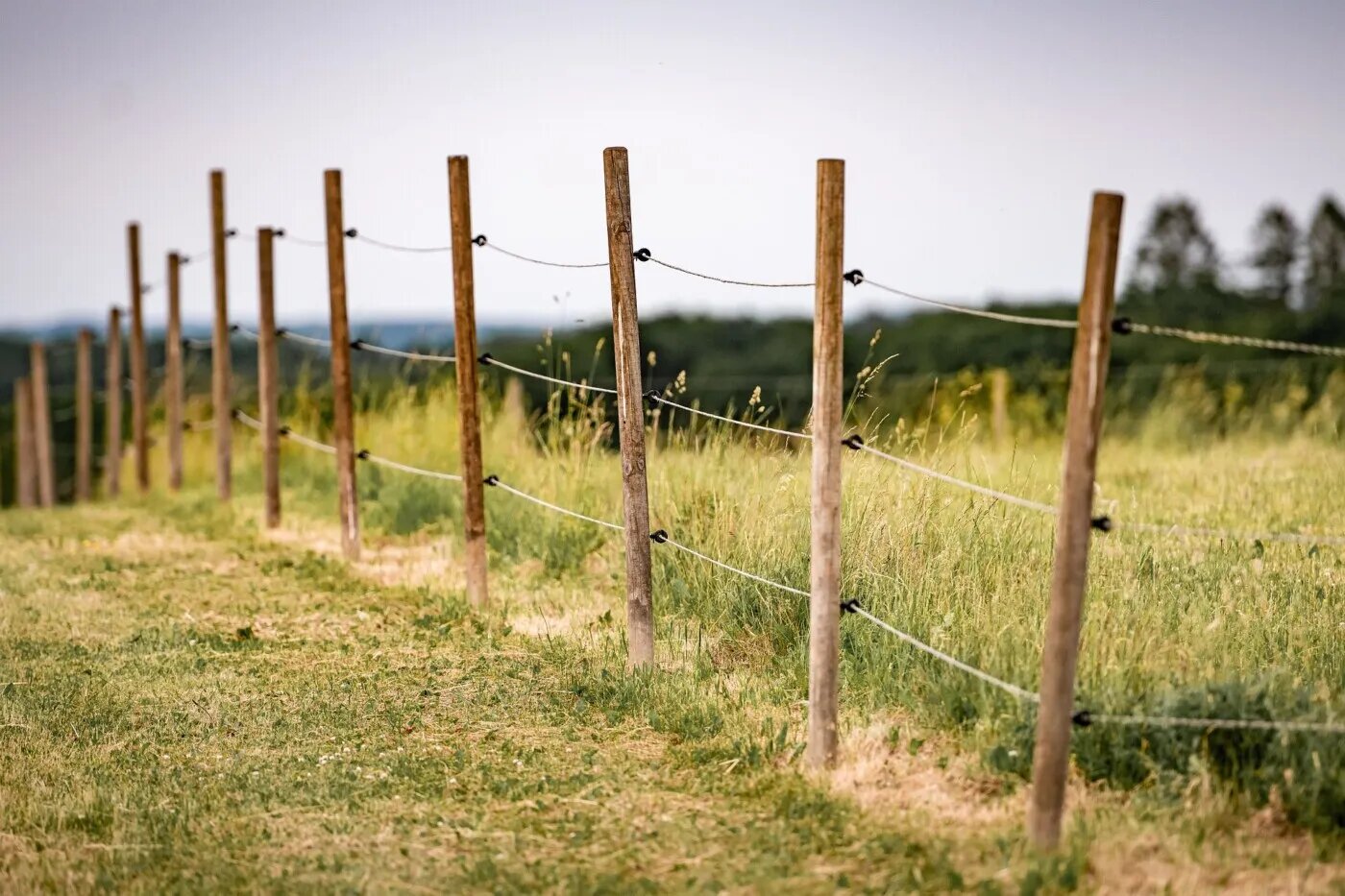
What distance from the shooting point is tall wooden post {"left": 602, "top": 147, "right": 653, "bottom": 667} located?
213 inches

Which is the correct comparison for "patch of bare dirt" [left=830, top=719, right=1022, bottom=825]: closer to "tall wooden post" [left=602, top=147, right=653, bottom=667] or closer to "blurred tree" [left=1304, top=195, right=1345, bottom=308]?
"tall wooden post" [left=602, top=147, right=653, bottom=667]

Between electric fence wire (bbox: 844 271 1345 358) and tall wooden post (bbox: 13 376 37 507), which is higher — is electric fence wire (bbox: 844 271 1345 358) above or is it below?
above

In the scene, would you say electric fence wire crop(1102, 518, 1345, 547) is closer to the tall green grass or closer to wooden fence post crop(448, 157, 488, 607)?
the tall green grass

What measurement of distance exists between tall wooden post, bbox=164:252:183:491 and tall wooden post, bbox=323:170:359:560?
4658 mm

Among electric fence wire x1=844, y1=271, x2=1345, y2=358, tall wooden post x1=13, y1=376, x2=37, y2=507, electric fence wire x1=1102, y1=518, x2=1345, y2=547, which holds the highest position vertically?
electric fence wire x1=844, y1=271, x2=1345, y2=358

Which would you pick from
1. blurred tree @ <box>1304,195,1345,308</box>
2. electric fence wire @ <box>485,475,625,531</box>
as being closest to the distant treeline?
blurred tree @ <box>1304,195,1345,308</box>

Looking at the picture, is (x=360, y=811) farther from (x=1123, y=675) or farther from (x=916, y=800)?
(x=1123, y=675)

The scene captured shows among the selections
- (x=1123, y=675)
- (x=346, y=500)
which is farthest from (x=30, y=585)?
(x=1123, y=675)

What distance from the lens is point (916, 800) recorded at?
4.11 meters

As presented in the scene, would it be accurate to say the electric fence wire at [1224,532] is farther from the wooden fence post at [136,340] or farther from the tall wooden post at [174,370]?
the wooden fence post at [136,340]

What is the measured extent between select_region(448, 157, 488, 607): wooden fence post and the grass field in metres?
0.25

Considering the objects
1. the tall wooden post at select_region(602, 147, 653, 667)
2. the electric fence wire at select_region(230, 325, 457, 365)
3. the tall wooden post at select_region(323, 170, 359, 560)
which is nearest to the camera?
the tall wooden post at select_region(602, 147, 653, 667)

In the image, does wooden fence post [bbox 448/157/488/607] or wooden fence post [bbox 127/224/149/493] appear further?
wooden fence post [bbox 127/224/149/493]

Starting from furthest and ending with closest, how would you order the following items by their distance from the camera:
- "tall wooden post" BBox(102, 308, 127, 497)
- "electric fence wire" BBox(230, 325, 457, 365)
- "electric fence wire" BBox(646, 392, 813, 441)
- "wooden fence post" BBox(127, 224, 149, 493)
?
1. "tall wooden post" BBox(102, 308, 127, 497)
2. "wooden fence post" BBox(127, 224, 149, 493)
3. "electric fence wire" BBox(230, 325, 457, 365)
4. "electric fence wire" BBox(646, 392, 813, 441)
